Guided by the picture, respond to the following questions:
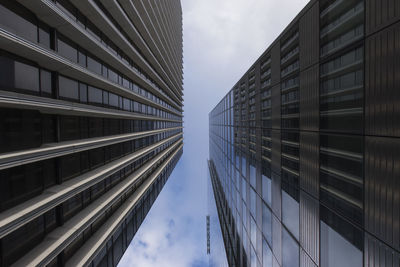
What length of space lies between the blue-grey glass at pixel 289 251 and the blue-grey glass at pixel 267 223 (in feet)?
6.31

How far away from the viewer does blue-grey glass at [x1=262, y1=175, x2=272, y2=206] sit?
13.9m

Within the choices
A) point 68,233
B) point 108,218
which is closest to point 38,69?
point 68,233

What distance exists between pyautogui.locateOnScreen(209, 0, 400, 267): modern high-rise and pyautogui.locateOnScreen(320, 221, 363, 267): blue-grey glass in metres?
0.04

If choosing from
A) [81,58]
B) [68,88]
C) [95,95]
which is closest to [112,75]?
[95,95]

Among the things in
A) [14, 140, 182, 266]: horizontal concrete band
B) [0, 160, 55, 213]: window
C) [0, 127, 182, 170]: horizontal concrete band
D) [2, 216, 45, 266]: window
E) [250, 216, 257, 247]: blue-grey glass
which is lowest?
[250, 216, 257, 247]: blue-grey glass

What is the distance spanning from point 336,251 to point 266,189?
703 centimetres

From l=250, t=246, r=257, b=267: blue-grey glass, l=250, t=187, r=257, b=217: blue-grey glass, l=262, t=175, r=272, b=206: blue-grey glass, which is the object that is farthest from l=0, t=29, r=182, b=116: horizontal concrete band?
l=250, t=246, r=257, b=267: blue-grey glass

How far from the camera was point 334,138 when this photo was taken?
7492 mm

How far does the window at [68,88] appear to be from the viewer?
10.5 m

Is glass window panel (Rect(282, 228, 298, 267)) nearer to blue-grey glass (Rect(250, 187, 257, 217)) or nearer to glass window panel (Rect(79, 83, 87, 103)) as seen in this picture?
blue-grey glass (Rect(250, 187, 257, 217))

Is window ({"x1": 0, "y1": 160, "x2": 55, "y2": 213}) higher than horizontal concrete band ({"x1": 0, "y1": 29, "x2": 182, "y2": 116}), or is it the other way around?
horizontal concrete band ({"x1": 0, "y1": 29, "x2": 182, "y2": 116})

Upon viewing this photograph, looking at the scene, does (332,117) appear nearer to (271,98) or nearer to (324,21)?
(324,21)

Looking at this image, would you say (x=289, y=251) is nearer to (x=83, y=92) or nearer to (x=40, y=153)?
(x=40, y=153)

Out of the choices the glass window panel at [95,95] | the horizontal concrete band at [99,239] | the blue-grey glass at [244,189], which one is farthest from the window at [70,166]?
the blue-grey glass at [244,189]
